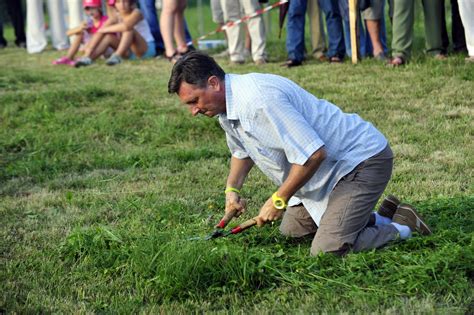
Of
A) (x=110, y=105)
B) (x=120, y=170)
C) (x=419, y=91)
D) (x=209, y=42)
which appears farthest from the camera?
(x=209, y=42)

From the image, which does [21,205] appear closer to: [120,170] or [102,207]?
[102,207]

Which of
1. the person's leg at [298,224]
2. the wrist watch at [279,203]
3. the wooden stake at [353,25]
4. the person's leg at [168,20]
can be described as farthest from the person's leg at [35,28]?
the wrist watch at [279,203]

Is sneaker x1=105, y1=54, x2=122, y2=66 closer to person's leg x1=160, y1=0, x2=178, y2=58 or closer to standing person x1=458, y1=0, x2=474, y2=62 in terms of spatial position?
person's leg x1=160, y1=0, x2=178, y2=58

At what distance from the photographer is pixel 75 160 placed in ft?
26.5

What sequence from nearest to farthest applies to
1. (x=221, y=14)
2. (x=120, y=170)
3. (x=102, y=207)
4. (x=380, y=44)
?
(x=102, y=207)
(x=120, y=170)
(x=380, y=44)
(x=221, y=14)

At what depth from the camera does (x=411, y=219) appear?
5.16m

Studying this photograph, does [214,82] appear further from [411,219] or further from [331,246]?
[411,219]

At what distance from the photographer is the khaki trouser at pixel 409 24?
1037 cm

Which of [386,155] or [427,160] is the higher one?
[386,155]

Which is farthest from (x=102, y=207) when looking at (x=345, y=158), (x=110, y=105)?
(x=110, y=105)

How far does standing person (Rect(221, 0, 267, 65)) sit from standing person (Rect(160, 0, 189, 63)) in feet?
3.06

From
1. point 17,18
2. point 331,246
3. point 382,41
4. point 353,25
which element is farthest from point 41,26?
point 331,246

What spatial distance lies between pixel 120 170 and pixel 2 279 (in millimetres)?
2878

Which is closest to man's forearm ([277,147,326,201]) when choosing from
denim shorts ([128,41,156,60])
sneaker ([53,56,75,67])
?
denim shorts ([128,41,156,60])
